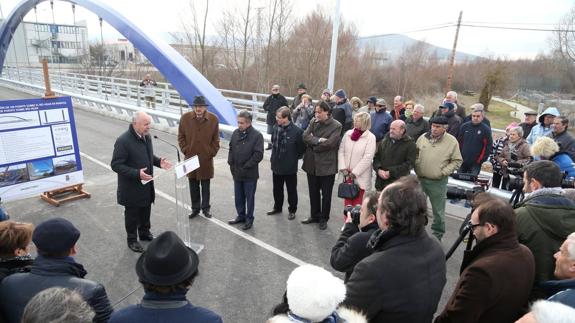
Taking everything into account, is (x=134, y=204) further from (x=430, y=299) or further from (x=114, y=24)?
(x=114, y=24)

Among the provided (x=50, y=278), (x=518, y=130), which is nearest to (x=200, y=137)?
(x=50, y=278)

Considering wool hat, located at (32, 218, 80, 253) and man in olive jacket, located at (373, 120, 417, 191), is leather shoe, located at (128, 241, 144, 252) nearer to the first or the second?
wool hat, located at (32, 218, 80, 253)

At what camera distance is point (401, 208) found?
208 cm

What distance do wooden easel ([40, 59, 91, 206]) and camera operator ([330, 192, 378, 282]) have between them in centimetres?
538

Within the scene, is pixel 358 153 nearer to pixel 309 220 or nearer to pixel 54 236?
pixel 309 220

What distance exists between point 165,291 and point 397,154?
3.86 m

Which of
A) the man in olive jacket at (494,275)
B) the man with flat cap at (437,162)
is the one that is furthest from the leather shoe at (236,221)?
the man in olive jacket at (494,275)

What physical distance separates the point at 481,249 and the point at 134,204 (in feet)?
12.6

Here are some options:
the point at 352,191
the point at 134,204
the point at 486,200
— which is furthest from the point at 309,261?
the point at 486,200

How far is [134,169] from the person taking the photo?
4.46 metres

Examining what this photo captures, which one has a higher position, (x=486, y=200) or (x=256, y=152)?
(x=486, y=200)

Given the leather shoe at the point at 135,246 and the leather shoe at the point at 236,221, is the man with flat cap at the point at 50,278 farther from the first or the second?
the leather shoe at the point at 236,221

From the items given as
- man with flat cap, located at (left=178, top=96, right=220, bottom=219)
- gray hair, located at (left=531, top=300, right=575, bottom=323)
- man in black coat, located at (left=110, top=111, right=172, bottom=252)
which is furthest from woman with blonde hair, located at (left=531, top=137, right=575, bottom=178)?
man in black coat, located at (left=110, top=111, right=172, bottom=252)

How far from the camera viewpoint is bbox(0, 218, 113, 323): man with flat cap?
2.04m
